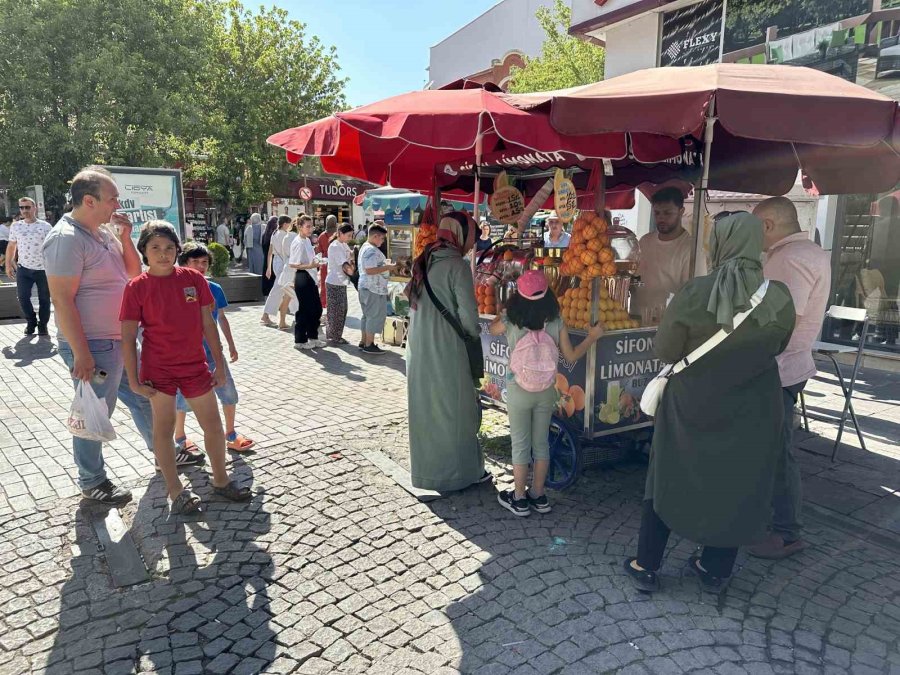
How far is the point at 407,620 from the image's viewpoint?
2881 mm

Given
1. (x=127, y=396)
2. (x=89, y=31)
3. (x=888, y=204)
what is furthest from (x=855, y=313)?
(x=89, y=31)

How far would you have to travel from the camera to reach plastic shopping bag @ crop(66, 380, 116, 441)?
358 cm

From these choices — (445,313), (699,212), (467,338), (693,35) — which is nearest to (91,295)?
(445,313)

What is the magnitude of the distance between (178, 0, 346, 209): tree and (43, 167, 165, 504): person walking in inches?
885

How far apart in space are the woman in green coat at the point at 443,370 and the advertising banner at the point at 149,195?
24.2 feet

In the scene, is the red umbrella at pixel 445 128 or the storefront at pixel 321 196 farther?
the storefront at pixel 321 196

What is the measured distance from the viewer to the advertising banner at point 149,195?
9773 mm

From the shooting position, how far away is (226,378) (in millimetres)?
4434

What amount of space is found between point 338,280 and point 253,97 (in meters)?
19.2

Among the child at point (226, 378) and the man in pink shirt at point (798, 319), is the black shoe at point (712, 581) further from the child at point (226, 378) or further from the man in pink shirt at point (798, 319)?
the child at point (226, 378)

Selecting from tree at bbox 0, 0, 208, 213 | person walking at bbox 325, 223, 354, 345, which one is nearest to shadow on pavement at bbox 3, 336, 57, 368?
person walking at bbox 325, 223, 354, 345

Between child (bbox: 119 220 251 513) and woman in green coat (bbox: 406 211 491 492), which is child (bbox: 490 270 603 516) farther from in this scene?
child (bbox: 119 220 251 513)

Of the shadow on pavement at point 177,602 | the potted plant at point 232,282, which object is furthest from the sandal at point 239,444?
the potted plant at point 232,282

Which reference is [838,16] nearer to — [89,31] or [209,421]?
[209,421]
